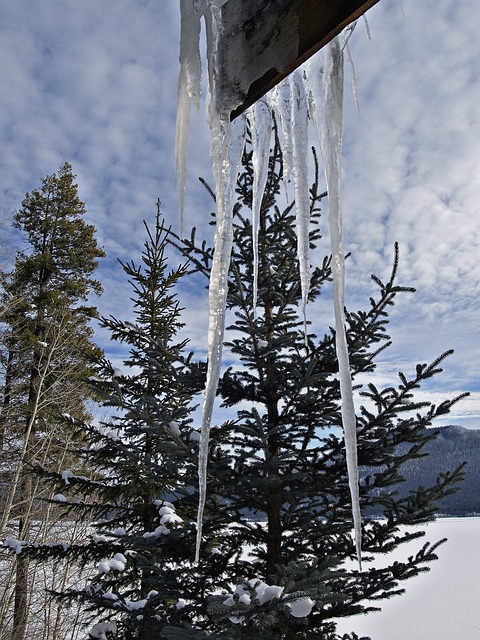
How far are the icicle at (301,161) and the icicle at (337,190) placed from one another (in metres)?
0.09

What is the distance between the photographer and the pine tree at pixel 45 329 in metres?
10.5

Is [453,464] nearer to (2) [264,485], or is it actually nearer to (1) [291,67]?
(2) [264,485]

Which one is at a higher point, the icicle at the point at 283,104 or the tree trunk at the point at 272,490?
the icicle at the point at 283,104

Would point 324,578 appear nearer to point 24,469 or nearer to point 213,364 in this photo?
point 213,364

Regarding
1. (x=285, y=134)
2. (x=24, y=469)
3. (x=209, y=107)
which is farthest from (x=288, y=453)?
(x=24, y=469)

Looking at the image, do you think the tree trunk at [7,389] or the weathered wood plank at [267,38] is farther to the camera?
the tree trunk at [7,389]

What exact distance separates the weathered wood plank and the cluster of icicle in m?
0.05

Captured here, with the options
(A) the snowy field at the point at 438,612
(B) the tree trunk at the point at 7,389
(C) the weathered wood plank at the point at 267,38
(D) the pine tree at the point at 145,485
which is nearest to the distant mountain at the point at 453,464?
(A) the snowy field at the point at 438,612

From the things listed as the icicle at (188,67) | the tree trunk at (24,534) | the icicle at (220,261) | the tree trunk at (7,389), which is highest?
the tree trunk at (7,389)

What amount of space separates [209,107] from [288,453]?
301cm

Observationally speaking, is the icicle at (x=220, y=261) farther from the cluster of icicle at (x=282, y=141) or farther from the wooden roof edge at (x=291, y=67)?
the wooden roof edge at (x=291, y=67)

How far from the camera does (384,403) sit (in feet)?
12.1

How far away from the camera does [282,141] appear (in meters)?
1.85

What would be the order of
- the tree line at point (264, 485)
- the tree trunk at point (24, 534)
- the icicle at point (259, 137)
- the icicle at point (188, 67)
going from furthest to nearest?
the tree trunk at point (24, 534) < the tree line at point (264, 485) < the icicle at point (259, 137) < the icicle at point (188, 67)
